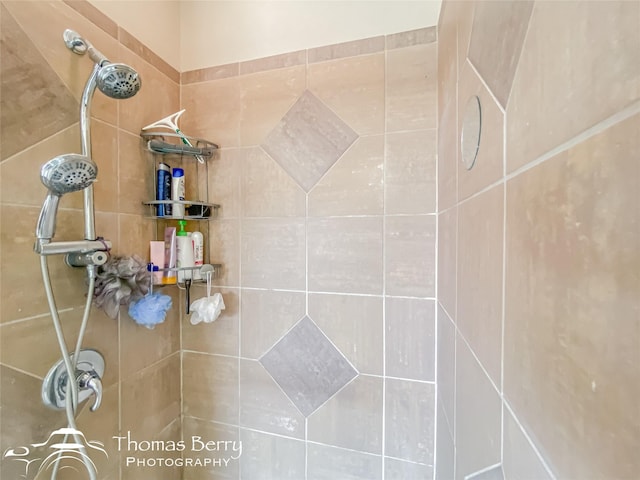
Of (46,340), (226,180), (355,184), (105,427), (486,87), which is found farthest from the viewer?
(226,180)

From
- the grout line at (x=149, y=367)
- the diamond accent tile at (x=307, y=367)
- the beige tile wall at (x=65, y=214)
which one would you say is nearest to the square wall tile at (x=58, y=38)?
the beige tile wall at (x=65, y=214)

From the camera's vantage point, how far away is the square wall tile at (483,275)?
39 centimetres

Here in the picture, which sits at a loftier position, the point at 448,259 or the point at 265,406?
the point at 448,259

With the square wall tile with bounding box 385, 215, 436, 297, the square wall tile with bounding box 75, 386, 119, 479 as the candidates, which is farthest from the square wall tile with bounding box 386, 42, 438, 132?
the square wall tile with bounding box 75, 386, 119, 479

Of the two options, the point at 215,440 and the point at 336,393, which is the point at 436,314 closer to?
the point at 336,393

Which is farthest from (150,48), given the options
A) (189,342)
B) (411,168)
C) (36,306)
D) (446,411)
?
(446,411)

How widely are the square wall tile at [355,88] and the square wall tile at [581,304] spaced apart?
0.73 meters

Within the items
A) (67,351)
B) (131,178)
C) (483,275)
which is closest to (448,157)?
(483,275)

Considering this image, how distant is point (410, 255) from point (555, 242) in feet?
2.28

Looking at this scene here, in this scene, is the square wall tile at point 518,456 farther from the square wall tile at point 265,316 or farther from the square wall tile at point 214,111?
the square wall tile at point 214,111

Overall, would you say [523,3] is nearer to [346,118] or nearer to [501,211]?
[501,211]

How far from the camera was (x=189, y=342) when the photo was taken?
117cm

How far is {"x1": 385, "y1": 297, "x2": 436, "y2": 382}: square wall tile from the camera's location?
926 mm

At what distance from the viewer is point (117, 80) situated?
2.39ft
